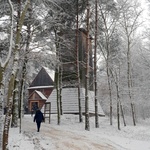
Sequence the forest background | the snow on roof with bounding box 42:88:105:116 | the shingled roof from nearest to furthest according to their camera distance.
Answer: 1. the forest background
2. the snow on roof with bounding box 42:88:105:116
3. the shingled roof

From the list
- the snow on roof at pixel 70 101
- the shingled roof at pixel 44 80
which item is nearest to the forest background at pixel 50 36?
the snow on roof at pixel 70 101

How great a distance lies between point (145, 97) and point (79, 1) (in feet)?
56.7

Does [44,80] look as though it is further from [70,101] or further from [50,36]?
[50,36]

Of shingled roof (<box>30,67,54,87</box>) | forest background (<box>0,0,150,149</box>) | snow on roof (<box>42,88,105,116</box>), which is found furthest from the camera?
shingled roof (<box>30,67,54,87</box>)

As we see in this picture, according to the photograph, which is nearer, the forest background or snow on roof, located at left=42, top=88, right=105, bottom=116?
the forest background

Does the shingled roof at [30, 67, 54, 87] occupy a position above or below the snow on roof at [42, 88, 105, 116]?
above

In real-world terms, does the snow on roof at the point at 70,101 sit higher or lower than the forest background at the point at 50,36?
lower

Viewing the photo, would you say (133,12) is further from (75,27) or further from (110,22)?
(75,27)

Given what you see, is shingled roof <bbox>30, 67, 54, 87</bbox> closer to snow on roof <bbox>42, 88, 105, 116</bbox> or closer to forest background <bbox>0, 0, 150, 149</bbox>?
forest background <bbox>0, 0, 150, 149</bbox>

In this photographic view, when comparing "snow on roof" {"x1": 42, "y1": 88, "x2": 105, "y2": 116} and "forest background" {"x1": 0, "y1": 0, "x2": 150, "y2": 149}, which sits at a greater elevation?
"forest background" {"x1": 0, "y1": 0, "x2": 150, "y2": 149}

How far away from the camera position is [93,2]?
65.0 ft

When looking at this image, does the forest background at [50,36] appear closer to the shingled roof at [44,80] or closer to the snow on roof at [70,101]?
the snow on roof at [70,101]

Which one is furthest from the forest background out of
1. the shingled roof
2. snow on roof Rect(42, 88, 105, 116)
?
the shingled roof

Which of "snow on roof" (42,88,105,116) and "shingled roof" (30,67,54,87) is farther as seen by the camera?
"shingled roof" (30,67,54,87)
